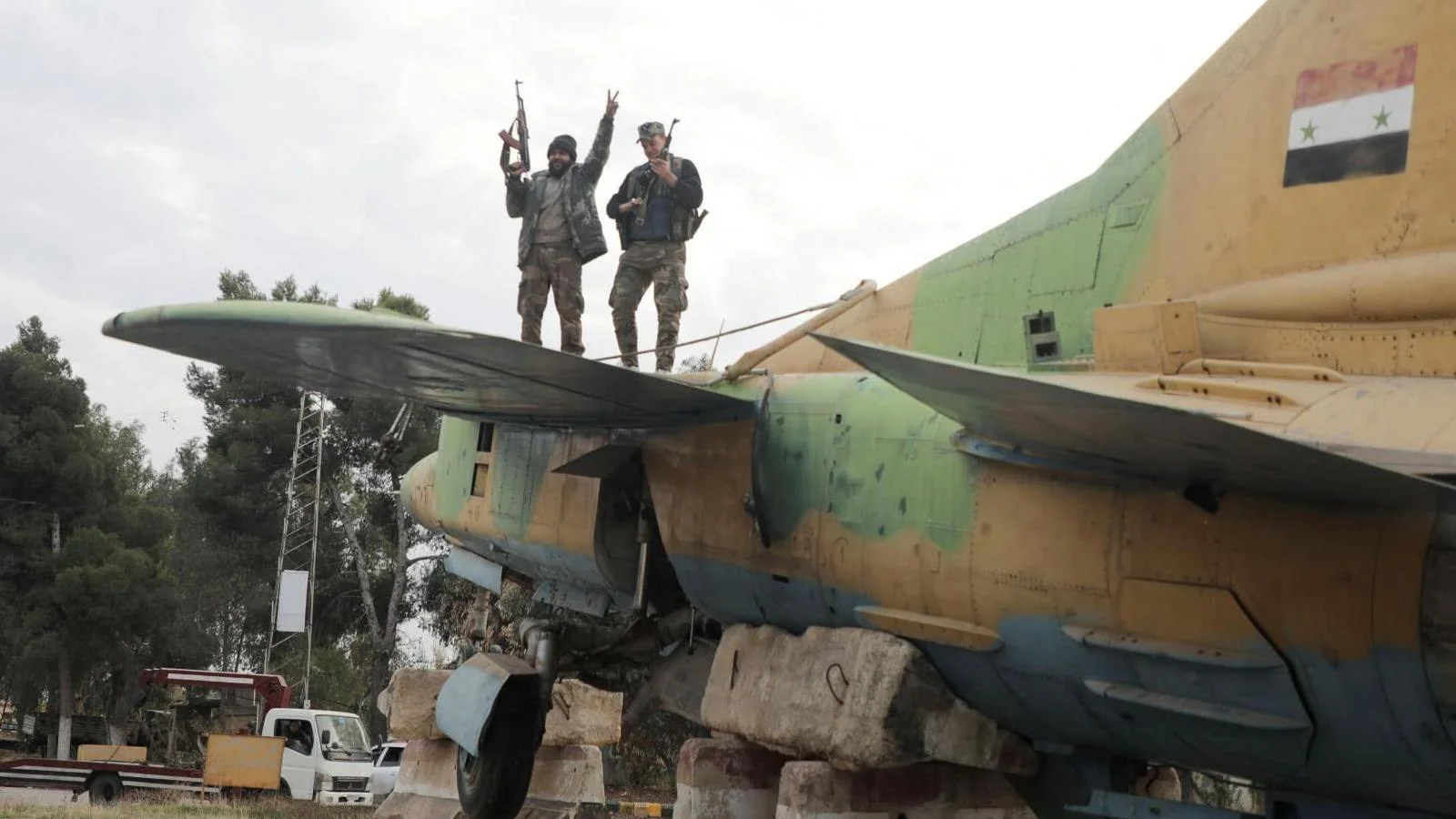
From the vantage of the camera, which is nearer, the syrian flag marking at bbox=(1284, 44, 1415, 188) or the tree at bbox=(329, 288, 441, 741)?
the syrian flag marking at bbox=(1284, 44, 1415, 188)

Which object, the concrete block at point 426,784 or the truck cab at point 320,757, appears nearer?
the concrete block at point 426,784

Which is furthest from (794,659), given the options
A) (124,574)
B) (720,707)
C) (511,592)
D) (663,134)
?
(124,574)

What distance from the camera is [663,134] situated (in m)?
10.4

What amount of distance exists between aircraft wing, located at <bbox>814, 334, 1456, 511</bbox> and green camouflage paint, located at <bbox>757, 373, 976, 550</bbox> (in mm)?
1052

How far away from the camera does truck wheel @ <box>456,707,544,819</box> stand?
10.1 m

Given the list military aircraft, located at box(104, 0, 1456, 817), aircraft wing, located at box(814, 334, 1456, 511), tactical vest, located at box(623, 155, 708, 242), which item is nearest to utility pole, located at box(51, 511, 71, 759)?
tactical vest, located at box(623, 155, 708, 242)

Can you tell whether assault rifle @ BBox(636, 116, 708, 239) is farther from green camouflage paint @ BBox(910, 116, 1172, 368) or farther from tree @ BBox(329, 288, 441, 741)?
tree @ BBox(329, 288, 441, 741)

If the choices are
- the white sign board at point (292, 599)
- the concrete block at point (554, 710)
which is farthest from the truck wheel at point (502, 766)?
the white sign board at point (292, 599)

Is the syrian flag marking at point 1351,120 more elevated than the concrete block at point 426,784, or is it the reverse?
the syrian flag marking at point 1351,120

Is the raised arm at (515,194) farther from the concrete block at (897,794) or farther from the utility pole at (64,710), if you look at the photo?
the utility pole at (64,710)

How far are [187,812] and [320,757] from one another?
29.0 ft

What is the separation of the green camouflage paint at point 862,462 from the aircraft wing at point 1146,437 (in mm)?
1052

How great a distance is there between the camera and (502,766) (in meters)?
10.2

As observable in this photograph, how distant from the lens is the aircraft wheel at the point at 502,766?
10.1m
